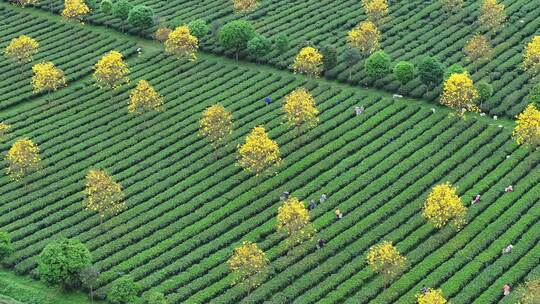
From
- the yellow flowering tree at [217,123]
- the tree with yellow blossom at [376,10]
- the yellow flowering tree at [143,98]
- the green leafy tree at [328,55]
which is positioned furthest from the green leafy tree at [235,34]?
the yellow flowering tree at [217,123]

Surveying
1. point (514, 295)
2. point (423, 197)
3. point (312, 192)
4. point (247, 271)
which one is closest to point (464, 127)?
point (423, 197)

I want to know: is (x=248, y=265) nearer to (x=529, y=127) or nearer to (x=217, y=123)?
(x=217, y=123)

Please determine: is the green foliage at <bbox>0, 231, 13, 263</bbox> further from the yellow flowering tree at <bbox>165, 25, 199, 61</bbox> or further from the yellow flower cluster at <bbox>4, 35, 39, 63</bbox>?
the yellow flowering tree at <bbox>165, 25, 199, 61</bbox>

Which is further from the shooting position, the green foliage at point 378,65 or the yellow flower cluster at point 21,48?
the yellow flower cluster at point 21,48

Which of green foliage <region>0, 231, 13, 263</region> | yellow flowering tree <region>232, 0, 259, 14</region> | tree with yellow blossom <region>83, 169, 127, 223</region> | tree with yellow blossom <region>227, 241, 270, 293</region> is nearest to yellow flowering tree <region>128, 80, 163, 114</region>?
tree with yellow blossom <region>83, 169, 127, 223</region>

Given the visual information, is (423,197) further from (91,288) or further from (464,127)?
(91,288)

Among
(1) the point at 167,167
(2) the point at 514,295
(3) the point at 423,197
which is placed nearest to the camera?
(2) the point at 514,295

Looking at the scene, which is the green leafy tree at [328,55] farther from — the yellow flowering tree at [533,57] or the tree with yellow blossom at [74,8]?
the tree with yellow blossom at [74,8]
